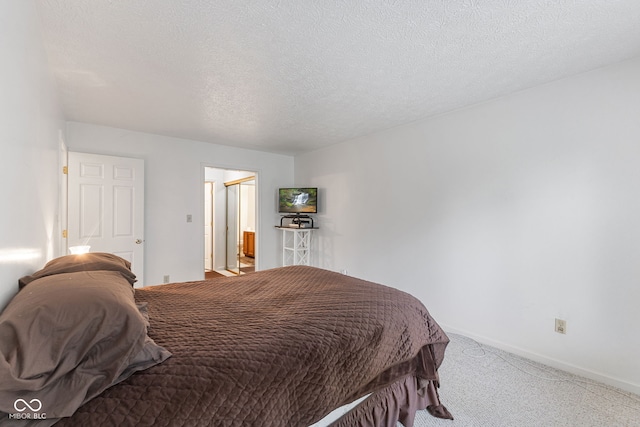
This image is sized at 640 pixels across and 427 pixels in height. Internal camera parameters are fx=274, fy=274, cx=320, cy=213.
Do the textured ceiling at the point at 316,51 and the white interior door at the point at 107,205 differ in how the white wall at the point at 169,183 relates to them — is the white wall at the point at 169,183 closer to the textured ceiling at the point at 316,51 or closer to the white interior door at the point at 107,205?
the white interior door at the point at 107,205

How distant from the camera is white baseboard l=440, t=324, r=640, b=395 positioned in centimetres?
199

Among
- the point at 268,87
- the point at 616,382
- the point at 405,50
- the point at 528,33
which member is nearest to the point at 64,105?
the point at 268,87

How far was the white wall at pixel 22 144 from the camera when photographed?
103 cm

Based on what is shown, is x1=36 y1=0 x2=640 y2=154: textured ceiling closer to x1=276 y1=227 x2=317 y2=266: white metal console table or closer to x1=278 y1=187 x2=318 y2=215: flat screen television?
x1=278 y1=187 x2=318 y2=215: flat screen television

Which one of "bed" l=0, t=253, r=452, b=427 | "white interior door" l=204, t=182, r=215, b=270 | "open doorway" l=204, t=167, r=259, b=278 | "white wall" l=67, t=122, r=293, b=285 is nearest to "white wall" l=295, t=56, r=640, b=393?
"bed" l=0, t=253, r=452, b=427

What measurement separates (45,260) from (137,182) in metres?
1.81

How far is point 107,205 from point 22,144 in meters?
2.38

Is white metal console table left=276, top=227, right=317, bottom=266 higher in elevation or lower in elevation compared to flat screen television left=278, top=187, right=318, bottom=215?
lower

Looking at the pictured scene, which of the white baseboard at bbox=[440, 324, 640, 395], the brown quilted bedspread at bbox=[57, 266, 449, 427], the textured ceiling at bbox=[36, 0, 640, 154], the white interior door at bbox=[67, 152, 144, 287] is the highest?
the textured ceiling at bbox=[36, 0, 640, 154]

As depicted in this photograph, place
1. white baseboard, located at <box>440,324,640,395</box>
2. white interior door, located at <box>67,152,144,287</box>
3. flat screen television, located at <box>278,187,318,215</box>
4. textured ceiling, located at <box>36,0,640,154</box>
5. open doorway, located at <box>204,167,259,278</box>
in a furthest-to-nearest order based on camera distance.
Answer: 1. open doorway, located at <box>204,167,259,278</box>
2. flat screen television, located at <box>278,187,318,215</box>
3. white interior door, located at <box>67,152,144,287</box>
4. white baseboard, located at <box>440,324,640,395</box>
5. textured ceiling, located at <box>36,0,640,154</box>

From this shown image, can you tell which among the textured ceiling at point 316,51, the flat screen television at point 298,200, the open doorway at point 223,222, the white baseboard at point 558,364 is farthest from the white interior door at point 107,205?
the white baseboard at point 558,364

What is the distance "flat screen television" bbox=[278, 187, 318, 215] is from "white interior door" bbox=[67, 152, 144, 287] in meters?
2.08

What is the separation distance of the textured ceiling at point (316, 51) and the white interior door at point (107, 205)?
2.08 ft

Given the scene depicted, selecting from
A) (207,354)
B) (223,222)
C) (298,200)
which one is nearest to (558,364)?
(207,354)
